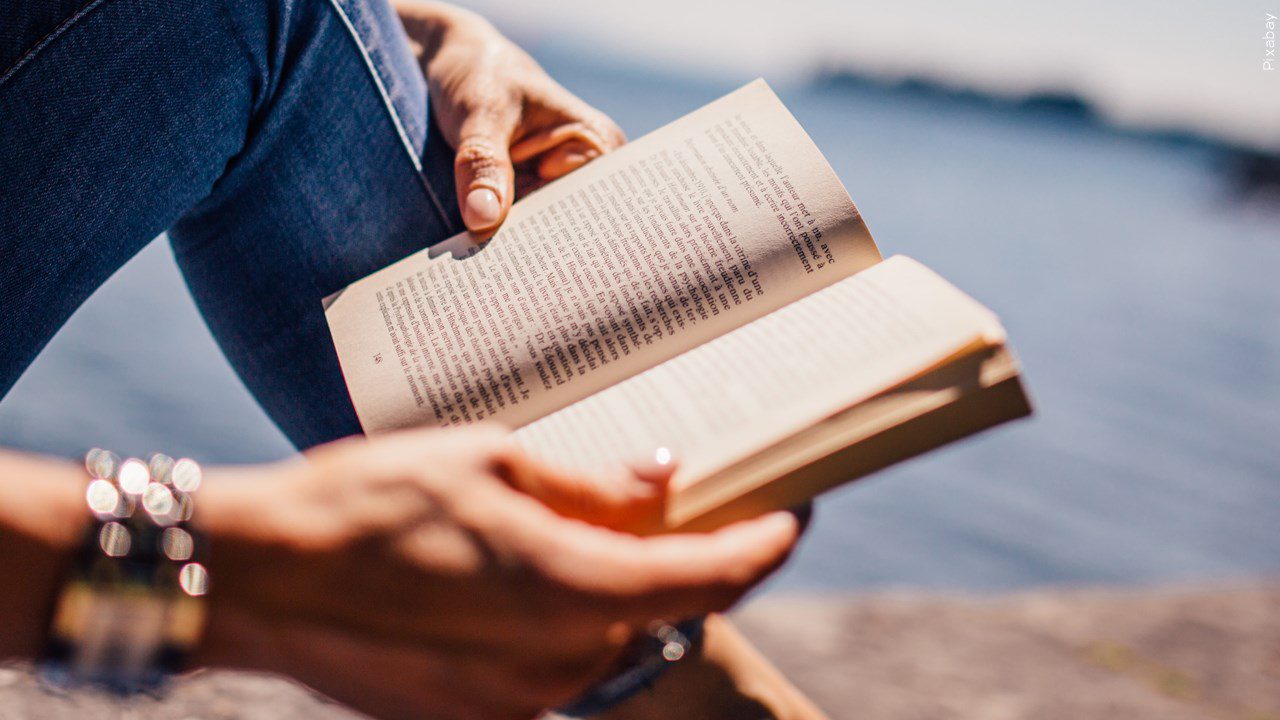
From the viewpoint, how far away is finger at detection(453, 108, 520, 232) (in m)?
0.82

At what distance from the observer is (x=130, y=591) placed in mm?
447

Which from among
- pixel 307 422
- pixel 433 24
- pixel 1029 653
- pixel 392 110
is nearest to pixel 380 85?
pixel 392 110

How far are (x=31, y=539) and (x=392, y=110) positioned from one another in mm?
562

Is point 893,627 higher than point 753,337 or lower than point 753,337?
lower

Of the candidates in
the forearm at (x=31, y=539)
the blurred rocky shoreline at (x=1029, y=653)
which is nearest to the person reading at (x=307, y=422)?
the forearm at (x=31, y=539)

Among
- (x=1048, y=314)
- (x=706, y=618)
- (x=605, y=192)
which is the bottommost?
(x=1048, y=314)

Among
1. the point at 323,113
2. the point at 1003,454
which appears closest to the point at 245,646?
the point at 323,113

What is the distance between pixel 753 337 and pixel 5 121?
586mm

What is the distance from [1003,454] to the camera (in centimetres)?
391

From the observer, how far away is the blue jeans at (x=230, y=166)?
2.12 feet

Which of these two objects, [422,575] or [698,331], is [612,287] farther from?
[422,575]

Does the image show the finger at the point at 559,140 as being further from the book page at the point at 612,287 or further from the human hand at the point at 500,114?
the book page at the point at 612,287

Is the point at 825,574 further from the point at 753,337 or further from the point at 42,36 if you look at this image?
the point at 42,36

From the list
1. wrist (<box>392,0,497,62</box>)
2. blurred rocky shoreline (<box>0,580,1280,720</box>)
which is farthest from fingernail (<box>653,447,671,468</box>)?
blurred rocky shoreline (<box>0,580,1280,720</box>)
